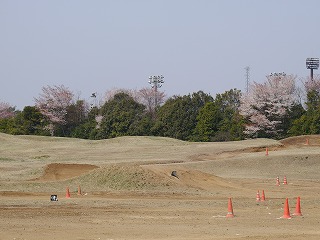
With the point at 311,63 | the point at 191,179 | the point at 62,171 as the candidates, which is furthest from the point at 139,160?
the point at 311,63

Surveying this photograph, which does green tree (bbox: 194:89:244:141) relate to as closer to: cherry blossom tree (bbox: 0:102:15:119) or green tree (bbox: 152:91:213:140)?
green tree (bbox: 152:91:213:140)

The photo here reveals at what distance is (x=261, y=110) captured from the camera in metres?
90.1

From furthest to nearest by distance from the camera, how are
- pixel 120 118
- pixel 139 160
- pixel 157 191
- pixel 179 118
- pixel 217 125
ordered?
pixel 120 118 < pixel 179 118 < pixel 217 125 < pixel 139 160 < pixel 157 191

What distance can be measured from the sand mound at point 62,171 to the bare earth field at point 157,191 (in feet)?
0.30

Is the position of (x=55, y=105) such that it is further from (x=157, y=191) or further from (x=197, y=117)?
(x=157, y=191)

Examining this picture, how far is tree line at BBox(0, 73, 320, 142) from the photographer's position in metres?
88.3

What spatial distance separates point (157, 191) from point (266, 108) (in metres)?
51.4

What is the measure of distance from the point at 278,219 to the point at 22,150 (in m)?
53.0

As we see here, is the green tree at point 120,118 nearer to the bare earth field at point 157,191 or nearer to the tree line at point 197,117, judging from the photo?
the tree line at point 197,117

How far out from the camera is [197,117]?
3553 inches

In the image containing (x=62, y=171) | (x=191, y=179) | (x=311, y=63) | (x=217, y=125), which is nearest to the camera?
(x=191, y=179)

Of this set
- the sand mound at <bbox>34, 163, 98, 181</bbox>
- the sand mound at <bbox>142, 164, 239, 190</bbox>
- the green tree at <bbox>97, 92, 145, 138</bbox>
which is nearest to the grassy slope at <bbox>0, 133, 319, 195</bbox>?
the sand mound at <bbox>142, 164, 239, 190</bbox>

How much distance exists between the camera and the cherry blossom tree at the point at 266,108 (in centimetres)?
8794

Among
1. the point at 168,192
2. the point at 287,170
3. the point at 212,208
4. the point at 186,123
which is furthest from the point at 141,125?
the point at 212,208
